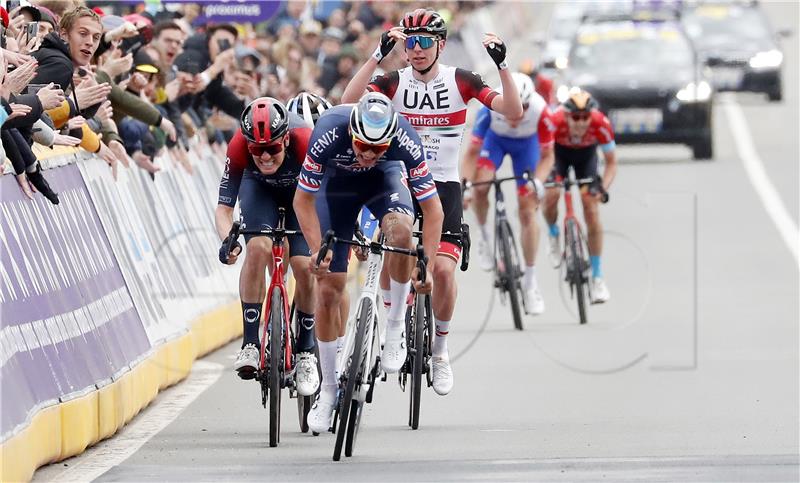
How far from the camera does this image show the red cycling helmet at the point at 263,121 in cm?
1103

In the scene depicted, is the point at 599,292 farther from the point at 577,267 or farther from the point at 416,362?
the point at 416,362

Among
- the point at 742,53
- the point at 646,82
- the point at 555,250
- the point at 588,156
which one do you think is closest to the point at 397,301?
the point at 588,156

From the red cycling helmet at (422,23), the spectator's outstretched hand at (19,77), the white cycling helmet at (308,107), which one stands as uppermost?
the red cycling helmet at (422,23)

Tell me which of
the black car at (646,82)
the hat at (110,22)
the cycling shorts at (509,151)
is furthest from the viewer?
the black car at (646,82)

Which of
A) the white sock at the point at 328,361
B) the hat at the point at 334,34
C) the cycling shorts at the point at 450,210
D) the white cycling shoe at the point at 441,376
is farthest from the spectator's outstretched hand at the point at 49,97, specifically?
the hat at the point at 334,34

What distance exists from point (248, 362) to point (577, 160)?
8.42m

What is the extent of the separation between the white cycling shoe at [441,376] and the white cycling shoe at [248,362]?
1387mm

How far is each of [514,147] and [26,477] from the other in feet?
31.3

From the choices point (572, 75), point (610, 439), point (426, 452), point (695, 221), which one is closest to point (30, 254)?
point (426, 452)

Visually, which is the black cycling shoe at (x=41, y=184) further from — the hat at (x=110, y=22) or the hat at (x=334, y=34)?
the hat at (x=334, y=34)

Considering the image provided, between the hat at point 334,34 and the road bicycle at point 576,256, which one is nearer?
the road bicycle at point 576,256

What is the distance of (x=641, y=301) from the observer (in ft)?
62.6

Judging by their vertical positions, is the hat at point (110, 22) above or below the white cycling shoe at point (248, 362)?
above

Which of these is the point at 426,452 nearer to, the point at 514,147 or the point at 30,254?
the point at 30,254
